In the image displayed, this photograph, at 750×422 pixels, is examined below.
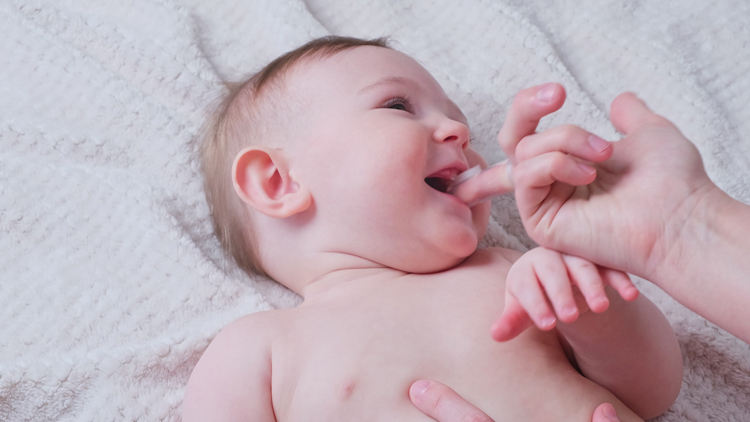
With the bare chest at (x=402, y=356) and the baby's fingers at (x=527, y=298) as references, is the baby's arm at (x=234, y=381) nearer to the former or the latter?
the bare chest at (x=402, y=356)

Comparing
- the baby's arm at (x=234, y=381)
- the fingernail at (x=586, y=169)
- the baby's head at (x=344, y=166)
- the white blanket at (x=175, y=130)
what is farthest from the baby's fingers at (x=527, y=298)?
the white blanket at (x=175, y=130)

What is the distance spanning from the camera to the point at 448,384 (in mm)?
893

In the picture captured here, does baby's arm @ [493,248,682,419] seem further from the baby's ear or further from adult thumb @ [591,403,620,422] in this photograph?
the baby's ear

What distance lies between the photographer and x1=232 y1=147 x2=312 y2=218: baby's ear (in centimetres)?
108

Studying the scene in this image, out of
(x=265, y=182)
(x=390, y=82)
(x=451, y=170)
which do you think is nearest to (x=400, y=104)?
(x=390, y=82)

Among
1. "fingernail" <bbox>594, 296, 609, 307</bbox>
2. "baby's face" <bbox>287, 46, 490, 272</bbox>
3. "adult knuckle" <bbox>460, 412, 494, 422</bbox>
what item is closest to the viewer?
"fingernail" <bbox>594, 296, 609, 307</bbox>

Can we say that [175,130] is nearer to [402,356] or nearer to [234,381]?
[234,381]

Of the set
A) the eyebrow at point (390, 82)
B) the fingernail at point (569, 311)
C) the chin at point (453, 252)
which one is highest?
the eyebrow at point (390, 82)

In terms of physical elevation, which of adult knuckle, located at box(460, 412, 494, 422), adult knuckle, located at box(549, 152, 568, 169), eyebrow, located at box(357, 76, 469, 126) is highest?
adult knuckle, located at box(549, 152, 568, 169)

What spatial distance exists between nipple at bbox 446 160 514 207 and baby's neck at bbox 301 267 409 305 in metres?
0.17

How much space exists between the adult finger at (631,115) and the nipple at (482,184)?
0.52 feet

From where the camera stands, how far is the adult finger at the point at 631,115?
2.66 ft

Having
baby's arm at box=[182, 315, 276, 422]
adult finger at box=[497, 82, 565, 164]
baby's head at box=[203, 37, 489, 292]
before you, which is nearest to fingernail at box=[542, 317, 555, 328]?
adult finger at box=[497, 82, 565, 164]

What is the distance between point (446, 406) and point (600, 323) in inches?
9.7
